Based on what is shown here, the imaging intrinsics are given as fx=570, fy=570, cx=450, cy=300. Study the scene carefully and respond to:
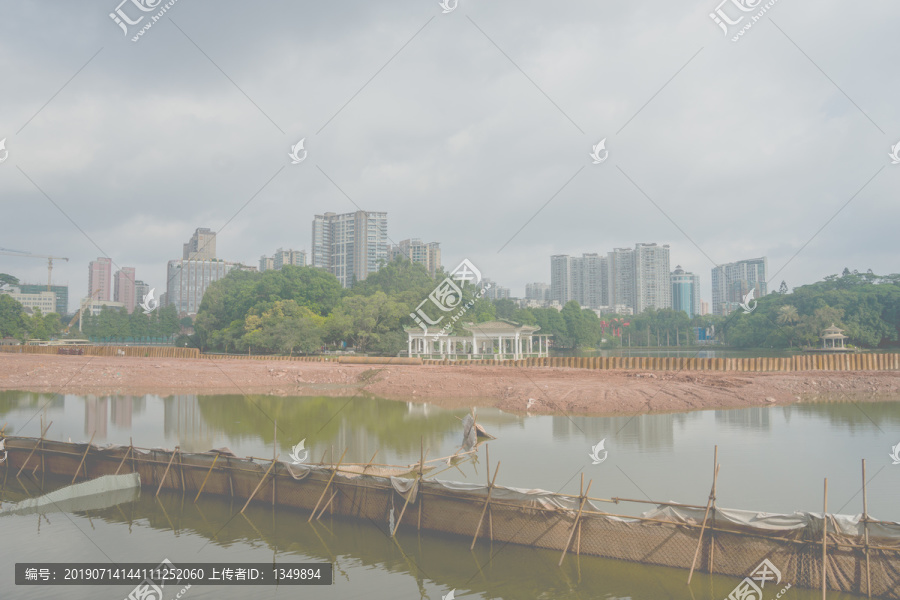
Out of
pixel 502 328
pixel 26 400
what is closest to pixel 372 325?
pixel 502 328

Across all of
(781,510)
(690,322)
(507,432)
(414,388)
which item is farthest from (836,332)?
(781,510)

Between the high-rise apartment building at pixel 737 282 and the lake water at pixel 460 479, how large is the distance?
74216 millimetres

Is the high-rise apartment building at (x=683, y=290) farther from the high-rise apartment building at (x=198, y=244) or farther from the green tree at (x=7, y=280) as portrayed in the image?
the green tree at (x=7, y=280)

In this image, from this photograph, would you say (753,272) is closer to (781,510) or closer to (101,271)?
(781,510)

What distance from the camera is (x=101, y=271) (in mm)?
148000

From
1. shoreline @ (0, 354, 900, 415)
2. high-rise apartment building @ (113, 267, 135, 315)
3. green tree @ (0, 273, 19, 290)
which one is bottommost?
shoreline @ (0, 354, 900, 415)

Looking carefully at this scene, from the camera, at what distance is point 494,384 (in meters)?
30.3

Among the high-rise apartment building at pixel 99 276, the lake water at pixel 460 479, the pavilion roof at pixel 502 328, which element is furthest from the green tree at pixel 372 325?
the high-rise apartment building at pixel 99 276

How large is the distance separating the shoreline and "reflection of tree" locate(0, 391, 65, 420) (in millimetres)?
1523

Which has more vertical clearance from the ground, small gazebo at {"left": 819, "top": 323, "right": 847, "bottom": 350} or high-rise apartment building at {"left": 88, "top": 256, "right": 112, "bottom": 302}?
high-rise apartment building at {"left": 88, "top": 256, "right": 112, "bottom": 302}

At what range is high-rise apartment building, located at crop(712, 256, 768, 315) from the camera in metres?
93.4

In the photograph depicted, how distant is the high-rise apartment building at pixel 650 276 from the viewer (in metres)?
127

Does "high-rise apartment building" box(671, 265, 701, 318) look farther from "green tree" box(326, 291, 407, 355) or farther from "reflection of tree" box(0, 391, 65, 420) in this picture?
"reflection of tree" box(0, 391, 65, 420)

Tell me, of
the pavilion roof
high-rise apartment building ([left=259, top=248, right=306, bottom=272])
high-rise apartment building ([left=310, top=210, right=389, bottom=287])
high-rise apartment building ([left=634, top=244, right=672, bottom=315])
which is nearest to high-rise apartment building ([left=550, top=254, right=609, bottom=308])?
high-rise apartment building ([left=634, top=244, right=672, bottom=315])
